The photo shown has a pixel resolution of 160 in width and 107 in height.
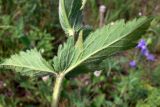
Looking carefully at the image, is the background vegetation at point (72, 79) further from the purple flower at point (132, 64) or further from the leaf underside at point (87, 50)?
the leaf underside at point (87, 50)

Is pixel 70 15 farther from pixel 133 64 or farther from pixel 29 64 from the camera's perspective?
pixel 133 64

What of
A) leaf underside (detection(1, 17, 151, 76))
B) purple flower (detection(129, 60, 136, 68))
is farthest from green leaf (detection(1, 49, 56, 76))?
purple flower (detection(129, 60, 136, 68))

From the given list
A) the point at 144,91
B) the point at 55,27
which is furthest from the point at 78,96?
the point at 55,27

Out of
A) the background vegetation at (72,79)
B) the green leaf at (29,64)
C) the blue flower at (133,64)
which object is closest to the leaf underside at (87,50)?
the green leaf at (29,64)

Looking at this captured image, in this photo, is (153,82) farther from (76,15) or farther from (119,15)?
(76,15)

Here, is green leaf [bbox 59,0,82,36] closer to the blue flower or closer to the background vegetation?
the background vegetation

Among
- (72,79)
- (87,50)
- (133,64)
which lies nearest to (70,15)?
(87,50)

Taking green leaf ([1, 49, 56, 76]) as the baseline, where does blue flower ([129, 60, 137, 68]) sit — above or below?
below
